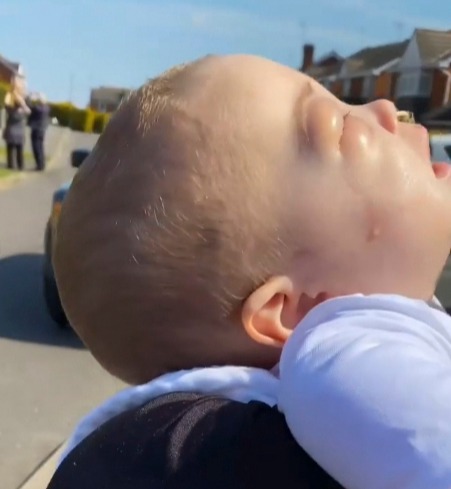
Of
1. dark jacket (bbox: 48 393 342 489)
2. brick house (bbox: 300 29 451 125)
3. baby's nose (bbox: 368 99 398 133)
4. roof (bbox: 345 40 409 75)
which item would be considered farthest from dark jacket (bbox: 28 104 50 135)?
roof (bbox: 345 40 409 75)

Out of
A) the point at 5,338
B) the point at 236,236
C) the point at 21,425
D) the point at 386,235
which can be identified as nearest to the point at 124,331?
the point at 236,236

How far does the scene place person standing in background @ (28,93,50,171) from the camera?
79.4ft

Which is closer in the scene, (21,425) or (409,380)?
(409,380)

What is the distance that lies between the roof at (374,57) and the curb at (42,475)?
205ft

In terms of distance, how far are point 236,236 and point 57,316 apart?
21.7ft

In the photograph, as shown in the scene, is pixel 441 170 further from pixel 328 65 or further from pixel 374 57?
pixel 328 65

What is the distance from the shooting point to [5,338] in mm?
7258

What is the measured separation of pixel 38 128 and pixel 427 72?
39290mm

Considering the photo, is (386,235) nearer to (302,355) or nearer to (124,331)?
(302,355)

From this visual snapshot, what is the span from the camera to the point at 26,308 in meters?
8.30

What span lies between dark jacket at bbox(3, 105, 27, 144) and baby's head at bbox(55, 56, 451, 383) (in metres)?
22.4

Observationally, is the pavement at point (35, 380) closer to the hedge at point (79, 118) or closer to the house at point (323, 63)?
the hedge at point (79, 118)

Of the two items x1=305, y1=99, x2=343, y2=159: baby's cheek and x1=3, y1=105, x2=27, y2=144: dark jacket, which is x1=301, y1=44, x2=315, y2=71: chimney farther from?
x1=305, y1=99, x2=343, y2=159: baby's cheek

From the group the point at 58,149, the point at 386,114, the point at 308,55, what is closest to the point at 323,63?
the point at 308,55
